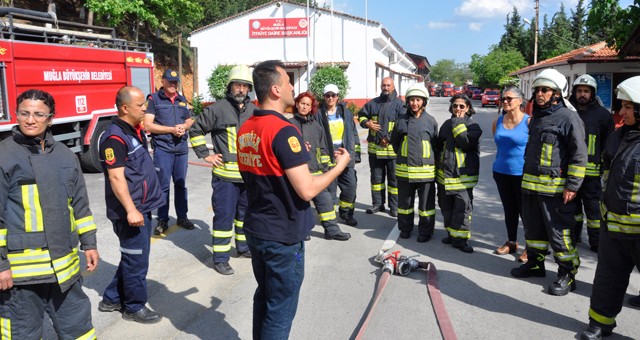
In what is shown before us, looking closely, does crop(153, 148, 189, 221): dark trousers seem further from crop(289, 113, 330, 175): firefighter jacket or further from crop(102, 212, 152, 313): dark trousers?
crop(102, 212, 152, 313): dark trousers

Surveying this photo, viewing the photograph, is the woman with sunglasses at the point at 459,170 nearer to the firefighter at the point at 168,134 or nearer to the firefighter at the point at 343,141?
the firefighter at the point at 343,141

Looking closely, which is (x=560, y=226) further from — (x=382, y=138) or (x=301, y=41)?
(x=301, y=41)

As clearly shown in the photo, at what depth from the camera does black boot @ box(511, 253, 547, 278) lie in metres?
5.07

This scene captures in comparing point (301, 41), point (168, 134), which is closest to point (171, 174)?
point (168, 134)

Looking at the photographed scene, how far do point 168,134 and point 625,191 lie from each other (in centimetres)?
493

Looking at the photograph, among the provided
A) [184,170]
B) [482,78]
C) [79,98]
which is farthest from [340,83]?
[482,78]

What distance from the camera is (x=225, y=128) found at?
5363 millimetres

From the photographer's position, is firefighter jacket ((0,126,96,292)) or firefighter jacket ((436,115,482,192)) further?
firefighter jacket ((436,115,482,192))

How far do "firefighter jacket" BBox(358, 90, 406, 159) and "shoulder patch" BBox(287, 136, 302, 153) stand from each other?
469 cm

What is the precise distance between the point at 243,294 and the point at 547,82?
3.23 m

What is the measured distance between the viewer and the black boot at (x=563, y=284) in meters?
4.64

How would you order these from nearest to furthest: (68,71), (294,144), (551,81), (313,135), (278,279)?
(294,144) → (278,279) → (551,81) → (313,135) → (68,71)

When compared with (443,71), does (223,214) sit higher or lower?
lower

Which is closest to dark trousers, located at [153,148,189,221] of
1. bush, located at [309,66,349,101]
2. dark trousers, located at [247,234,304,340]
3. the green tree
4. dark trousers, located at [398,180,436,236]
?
dark trousers, located at [398,180,436,236]
